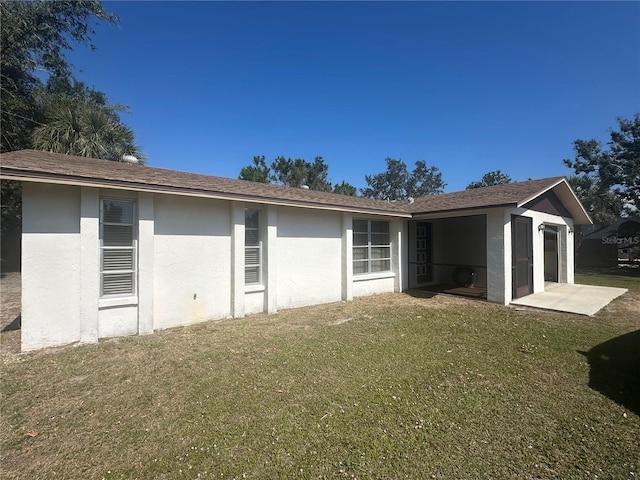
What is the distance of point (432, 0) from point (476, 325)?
381 inches

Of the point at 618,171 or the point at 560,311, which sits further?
the point at 618,171

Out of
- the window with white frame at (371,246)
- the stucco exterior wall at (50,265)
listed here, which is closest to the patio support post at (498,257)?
the window with white frame at (371,246)

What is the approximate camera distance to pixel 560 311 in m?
7.88

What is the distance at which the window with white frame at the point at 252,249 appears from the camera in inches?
308

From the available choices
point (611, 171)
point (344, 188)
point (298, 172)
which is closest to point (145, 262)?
point (611, 171)

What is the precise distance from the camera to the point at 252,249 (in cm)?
791

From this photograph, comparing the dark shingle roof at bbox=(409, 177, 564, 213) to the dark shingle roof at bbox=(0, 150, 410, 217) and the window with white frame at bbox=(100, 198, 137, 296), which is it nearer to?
the dark shingle roof at bbox=(0, 150, 410, 217)

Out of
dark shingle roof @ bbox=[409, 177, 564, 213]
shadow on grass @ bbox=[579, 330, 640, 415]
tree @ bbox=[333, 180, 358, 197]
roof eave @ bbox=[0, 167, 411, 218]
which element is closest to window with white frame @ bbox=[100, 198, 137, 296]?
roof eave @ bbox=[0, 167, 411, 218]

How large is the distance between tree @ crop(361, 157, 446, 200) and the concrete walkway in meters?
42.8

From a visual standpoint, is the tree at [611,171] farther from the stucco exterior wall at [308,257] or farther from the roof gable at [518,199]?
the stucco exterior wall at [308,257]

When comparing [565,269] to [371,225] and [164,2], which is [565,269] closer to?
[371,225]

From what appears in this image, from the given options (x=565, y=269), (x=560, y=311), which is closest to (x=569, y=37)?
(x=560, y=311)

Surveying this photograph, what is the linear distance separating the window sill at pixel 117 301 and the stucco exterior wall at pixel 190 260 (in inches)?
17.0

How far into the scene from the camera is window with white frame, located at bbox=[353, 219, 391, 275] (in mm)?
10555
